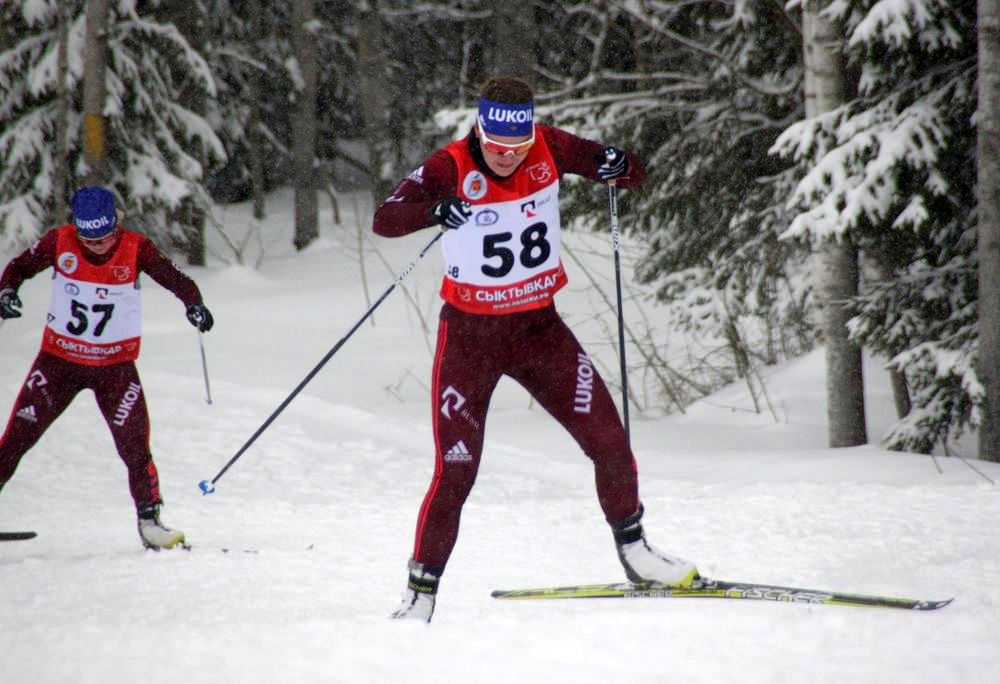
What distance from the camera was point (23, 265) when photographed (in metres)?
5.88

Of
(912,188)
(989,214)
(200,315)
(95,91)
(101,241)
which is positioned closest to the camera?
(101,241)

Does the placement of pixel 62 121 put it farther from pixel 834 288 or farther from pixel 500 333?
pixel 500 333

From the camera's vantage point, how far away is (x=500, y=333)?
4.08 meters

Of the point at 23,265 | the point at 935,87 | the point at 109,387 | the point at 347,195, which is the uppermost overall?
the point at 347,195

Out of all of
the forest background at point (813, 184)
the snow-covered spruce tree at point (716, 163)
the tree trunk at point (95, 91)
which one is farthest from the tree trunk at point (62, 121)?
the snow-covered spruce tree at point (716, 163)

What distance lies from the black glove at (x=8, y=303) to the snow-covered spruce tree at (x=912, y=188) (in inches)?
197

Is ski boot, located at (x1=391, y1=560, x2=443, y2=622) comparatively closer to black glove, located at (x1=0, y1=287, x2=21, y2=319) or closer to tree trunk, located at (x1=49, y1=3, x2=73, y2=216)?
black glove, located at (x1=0, y1=287, x2=21, y2=319)

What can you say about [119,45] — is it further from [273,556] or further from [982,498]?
[982,498]

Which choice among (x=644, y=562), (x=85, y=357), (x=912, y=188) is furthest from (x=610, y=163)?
(x=85, y=357)

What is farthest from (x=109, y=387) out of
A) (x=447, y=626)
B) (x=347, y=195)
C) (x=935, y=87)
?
(x=347, y=195)

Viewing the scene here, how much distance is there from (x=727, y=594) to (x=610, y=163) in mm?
1920

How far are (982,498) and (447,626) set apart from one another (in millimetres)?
3752

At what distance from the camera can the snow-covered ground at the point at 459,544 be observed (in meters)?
3.30

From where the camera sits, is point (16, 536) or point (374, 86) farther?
point (374, 86)
